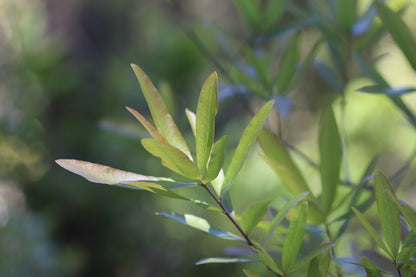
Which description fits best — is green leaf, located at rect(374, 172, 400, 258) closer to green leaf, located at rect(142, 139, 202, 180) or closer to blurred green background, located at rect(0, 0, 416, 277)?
green leaf, located at rect(142, 139, 202, 180)

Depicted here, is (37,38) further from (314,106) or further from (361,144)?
(314,106)

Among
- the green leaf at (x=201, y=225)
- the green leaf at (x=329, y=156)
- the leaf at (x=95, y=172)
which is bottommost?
the green leaf at (x=329, y=156)

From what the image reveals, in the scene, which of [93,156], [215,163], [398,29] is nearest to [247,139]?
[215,163]

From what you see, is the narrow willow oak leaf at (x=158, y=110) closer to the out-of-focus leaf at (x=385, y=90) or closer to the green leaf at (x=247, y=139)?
the green leaf at (x=247, y=139)

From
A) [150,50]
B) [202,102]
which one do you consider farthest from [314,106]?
[202,102]

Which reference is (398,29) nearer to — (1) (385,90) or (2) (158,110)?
(1) (385,90)

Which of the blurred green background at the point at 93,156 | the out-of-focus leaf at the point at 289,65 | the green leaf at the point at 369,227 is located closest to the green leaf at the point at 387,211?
the green leaf at the point at 369,227

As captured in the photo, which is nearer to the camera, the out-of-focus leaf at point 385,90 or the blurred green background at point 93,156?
the out-of-focus leaf at point 385,90
